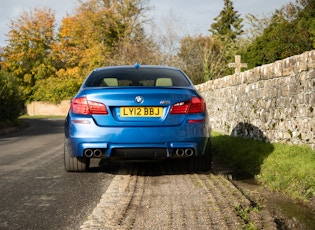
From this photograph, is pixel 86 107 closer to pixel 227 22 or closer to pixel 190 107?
pixel 190 107

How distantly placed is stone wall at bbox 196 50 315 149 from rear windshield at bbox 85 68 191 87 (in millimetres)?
1957

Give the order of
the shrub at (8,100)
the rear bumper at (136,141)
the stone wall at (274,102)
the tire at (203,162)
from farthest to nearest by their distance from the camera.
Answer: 1. the shrub at (8,100)
2. the stone wall at (274,102)
3. the tire at (203,162)
4. the rear bumper at (136,141)

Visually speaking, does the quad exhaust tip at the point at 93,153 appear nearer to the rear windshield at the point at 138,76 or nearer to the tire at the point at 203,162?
the rear windshield at the point at 138,76

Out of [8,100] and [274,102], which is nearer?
[274,102]

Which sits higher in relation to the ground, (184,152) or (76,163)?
(184,152)

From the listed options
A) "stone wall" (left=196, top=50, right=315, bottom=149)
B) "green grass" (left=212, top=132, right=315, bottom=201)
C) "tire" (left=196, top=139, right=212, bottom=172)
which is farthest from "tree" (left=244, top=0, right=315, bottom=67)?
"tire" (left=196, top=139, right=212, bottom=172)

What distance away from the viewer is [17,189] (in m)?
5.09

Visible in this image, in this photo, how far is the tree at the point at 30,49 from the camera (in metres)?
50.0

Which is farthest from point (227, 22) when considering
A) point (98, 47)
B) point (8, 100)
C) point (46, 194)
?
point (46, 194)

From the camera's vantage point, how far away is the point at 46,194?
480 centimetres

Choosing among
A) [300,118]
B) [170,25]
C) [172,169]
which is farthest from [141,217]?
[170,25]

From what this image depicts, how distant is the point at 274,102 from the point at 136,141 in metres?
3.74

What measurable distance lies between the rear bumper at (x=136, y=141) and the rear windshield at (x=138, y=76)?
3.22 ft

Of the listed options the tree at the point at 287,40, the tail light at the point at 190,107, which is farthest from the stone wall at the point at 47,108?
the tail light at the point at 190,107
